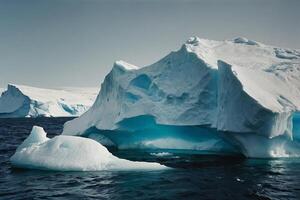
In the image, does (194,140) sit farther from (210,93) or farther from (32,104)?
(32,104)

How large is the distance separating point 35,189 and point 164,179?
4.29 metres

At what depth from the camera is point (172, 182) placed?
10648 mm

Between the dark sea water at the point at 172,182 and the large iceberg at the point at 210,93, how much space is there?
2045 millimetres

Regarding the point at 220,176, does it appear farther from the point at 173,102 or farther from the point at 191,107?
the point at 173,102

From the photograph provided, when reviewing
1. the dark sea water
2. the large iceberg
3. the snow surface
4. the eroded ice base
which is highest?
the large iceberg

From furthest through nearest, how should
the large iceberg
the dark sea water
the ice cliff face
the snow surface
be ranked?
the ice cliff face
the large iceberg
the snow surface
the dark sea water

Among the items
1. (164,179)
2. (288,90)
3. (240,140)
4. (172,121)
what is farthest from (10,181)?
(288,90)

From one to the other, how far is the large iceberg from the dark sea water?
2045 millimetres

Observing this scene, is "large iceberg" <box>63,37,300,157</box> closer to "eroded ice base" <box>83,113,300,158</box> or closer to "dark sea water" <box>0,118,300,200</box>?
"eroded ice base" <box>83,113,300,158</box>

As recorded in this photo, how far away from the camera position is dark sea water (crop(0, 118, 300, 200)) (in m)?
9.23

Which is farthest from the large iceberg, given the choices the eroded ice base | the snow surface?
the snow surface

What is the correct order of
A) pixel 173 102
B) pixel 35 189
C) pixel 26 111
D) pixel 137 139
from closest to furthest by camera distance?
pixel 35 189 → pixel 173 102 → pixel 137 139 → pixel 26 111

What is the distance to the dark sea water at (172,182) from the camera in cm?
923

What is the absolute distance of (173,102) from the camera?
1859 cm
